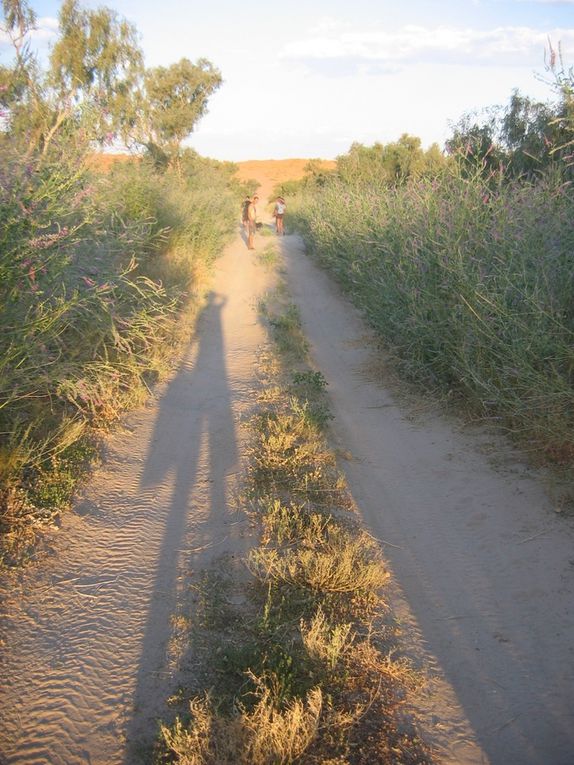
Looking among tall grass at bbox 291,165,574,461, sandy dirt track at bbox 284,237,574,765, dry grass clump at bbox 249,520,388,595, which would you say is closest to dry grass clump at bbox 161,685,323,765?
sandy dirt track at bbox 284,237,574,765

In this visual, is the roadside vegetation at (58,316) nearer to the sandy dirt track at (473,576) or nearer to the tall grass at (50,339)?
the tall grass at (50,339)

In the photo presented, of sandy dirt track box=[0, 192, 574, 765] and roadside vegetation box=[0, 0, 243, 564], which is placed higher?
roadside vegetation box=[0, 0, 243, 564]

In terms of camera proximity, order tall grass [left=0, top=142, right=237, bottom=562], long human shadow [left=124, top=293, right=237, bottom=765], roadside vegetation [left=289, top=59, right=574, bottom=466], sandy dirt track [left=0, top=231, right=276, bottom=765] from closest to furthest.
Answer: sandy dirt track [left=0, top=231, right=276, bottom=765] → long human shadow [left=124, top=293, right=237, bottom=765] → tall grass [left=0, top=142, right=237, bottom=562] → roadside vegetation [left=289, top=59, right=574, bottom=466]

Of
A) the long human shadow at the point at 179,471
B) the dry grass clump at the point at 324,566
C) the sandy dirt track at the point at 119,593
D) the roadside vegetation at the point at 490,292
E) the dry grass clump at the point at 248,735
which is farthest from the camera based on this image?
the roadside vegetation at the point at 490,292

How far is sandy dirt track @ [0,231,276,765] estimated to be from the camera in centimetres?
271

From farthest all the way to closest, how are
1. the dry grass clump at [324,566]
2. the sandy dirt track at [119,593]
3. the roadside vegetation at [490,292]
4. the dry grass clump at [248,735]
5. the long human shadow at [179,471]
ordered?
the roadside vegetation at [490,292]
the dry grass clump at [324,566]
the long human shadow at [179,471]
the sandy dirt track at [119,593]
the dry grass clump at [248,735]

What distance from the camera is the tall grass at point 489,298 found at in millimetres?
4816

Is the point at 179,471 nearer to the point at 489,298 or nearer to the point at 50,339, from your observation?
the point at 50,339

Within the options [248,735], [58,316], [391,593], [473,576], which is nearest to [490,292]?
[473,576]

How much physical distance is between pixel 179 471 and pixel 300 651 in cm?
259

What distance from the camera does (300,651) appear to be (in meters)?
3.00

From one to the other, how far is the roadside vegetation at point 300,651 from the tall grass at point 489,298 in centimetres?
187

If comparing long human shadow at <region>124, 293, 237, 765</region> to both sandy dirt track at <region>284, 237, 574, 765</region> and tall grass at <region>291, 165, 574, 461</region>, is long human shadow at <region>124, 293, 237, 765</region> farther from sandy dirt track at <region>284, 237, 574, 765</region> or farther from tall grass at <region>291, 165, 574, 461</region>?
tall grass at <region>291, 165, 574, 461</region>

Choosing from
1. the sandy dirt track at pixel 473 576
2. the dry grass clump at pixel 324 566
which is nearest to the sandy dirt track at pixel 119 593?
the dry grass clump at pixel 324 566
